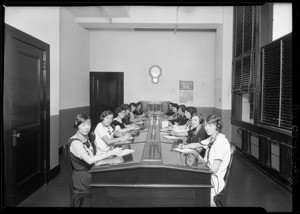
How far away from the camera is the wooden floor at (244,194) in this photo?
3398mm

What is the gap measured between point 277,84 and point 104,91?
19.3 ft

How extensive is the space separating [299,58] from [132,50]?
24.0 feet

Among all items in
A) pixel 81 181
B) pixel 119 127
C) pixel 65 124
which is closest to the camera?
pixel 81 181

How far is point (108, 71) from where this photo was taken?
8953 millimetres

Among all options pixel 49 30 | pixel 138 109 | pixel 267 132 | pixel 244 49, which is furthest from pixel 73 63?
pixel 267 132

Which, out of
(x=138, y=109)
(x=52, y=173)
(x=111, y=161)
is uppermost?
(x=138, y=109)

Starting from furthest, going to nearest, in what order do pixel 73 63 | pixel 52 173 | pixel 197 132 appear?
pixel 73 63
pixel 52 173
pixel 197 132

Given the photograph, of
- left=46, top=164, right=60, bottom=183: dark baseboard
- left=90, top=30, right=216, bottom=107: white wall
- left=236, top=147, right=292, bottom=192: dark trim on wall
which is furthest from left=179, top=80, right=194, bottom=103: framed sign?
left=46, top=164, right=60, bottom=183: dark baseboard

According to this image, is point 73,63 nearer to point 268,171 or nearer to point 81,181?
point 81,181

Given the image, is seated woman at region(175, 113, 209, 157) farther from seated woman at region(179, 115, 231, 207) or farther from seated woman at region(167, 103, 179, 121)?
seated woman at region(167, 103, 179, 121)

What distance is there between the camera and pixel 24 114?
3457 mm

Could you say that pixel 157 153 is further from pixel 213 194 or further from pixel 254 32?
pixel 254 32

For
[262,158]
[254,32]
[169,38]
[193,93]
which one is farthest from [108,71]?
[262,158]

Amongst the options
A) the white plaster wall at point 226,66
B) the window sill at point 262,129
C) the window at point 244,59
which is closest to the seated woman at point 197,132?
the window sill at point 262,129
